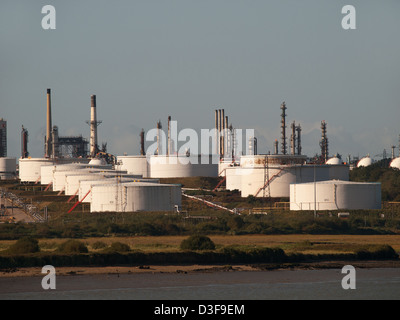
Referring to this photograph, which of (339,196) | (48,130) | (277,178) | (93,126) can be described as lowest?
(339,196)

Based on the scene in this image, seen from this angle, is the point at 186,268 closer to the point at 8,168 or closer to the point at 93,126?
the point at 93,126

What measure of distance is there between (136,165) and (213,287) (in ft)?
400

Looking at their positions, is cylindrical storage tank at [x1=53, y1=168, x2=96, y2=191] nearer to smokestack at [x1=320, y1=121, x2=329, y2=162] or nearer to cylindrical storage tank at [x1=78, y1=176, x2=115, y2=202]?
cylindrical storage tank at [x1=78, y1=176, x2=115, y2=202]

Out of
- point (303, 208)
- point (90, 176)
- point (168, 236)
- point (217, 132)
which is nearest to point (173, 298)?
point (168, 236)

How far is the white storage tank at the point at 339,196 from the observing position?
4058 inches

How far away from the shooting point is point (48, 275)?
53.7 metres

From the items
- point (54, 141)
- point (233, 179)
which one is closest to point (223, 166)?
point (233, 179)

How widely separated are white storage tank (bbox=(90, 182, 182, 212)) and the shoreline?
42.4m

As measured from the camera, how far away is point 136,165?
171 metres

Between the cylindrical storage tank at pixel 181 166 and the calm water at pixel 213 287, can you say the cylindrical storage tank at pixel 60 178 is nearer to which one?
the cylindrical storage tank at pixel 181 166

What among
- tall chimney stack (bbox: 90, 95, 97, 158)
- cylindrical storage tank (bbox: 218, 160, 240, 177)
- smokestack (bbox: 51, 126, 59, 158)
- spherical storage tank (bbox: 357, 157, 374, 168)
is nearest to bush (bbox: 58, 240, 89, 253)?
tall chimney stack (bbox: 90, 95, 97, 158)

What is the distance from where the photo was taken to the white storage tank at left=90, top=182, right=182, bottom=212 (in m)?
101
